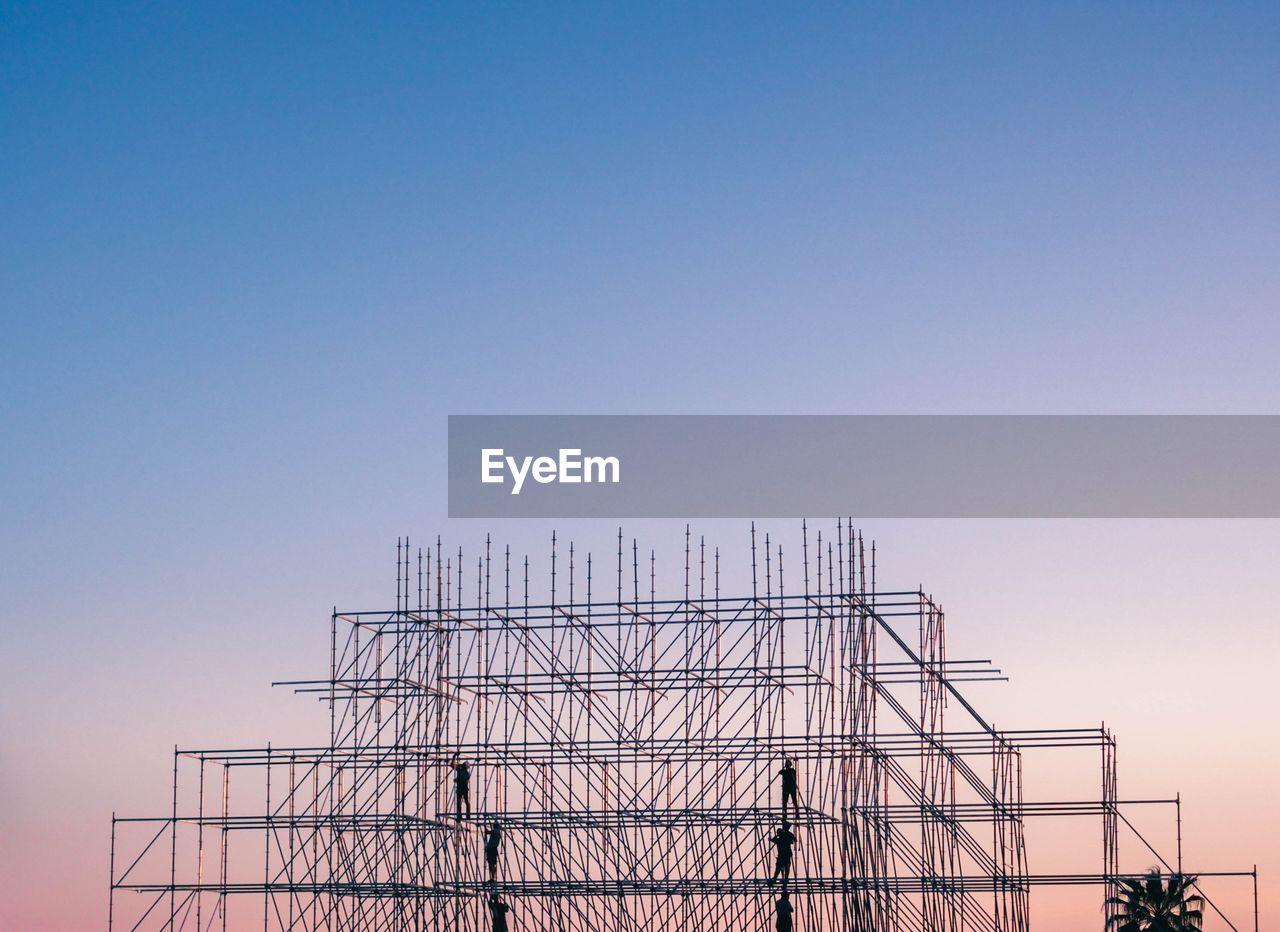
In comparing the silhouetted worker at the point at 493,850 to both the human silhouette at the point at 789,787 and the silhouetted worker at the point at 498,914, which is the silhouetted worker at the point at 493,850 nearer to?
the silhouetted worker at the point at 498,914

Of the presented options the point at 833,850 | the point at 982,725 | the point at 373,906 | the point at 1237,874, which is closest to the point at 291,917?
the point at 373,906

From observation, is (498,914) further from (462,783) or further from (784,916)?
(784,916)

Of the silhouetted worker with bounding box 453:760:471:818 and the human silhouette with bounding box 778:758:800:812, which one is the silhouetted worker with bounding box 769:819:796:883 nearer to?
the human silhouette with bounding box 778:758:800:812

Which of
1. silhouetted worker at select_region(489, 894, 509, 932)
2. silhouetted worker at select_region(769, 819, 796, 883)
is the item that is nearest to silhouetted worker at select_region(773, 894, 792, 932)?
silhouetted worker at select_region(769, 819, 796, 883)

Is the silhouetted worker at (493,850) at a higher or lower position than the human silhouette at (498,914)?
higher

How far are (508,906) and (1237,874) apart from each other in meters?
13.3

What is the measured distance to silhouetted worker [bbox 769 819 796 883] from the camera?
4306 cm

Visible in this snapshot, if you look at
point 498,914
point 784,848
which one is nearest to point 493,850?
point 498,914

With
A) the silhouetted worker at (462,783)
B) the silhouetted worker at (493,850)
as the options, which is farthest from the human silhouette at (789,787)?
the silhouetted worker at (462,783)

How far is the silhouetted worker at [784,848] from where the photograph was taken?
43062 mm

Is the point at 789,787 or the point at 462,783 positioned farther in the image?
the point at 462,783

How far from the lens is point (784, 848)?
141 feet

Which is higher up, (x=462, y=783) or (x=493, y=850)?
(x=462, y=783)

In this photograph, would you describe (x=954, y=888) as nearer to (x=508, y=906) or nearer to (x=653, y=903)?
(x=653, y=903)
